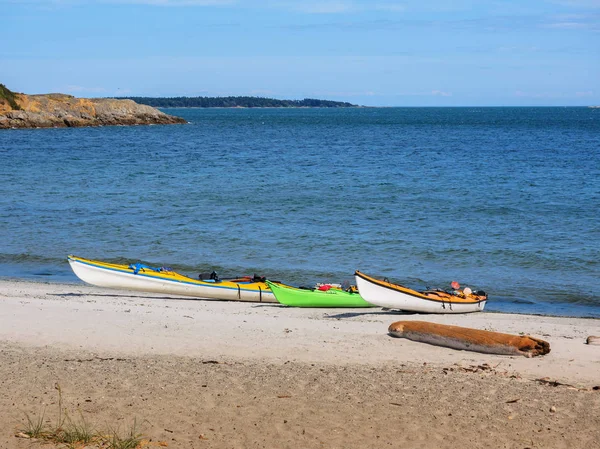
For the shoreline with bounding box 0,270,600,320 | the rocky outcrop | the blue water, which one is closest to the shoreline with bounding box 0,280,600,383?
the shoreline with bounding box 0,270,600,320

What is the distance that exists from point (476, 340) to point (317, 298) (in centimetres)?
447

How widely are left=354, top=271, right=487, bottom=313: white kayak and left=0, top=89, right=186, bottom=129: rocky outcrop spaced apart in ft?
267

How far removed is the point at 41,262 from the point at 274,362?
11.6 meters

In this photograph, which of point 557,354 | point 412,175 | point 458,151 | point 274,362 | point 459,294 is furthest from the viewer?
point 458,151

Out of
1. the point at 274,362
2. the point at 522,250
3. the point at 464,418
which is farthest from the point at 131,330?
the point at 522,250

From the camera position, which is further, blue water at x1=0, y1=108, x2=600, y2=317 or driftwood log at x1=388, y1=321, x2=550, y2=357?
blue water at x1=0, y1=108, x2=600, y2=317

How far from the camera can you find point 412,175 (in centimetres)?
3975

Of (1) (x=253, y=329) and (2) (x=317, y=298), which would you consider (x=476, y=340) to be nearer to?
(1) (x=253, y=329)

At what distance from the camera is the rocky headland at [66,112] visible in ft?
291

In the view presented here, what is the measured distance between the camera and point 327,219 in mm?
25922

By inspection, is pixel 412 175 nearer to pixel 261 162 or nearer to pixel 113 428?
pixel 261 162

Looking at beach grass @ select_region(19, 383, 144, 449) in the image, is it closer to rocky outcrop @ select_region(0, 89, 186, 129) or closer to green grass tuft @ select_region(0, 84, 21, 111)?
rocky outcrop @ select_region(0, 89, 186, 129)

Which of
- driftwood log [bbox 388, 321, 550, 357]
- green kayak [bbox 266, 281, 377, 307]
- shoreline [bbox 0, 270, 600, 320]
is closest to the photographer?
driftwood log [bbox 388, 321, 550, 357]

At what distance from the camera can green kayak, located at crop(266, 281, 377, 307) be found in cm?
1453
